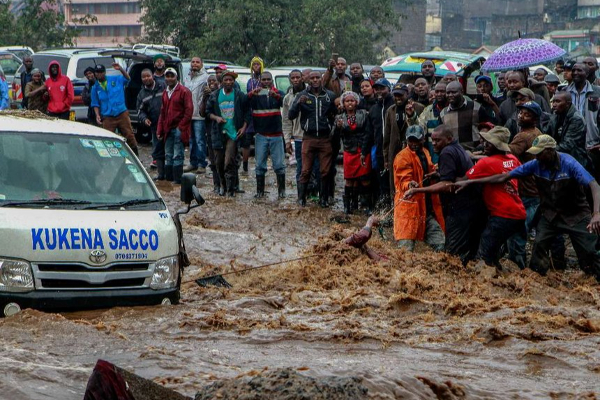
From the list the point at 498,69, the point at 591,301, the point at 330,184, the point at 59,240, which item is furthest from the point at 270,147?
the point at 59,240

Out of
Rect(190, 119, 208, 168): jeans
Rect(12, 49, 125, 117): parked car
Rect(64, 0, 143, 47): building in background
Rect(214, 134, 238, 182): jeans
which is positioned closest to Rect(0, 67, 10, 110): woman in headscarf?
Rect(12, 49, 125, 117): parked car

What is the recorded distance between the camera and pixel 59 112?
18.8m

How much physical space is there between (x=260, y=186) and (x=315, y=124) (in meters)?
1.63

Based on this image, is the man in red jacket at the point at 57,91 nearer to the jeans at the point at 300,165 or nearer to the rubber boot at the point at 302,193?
the jeans at the point at 300,165

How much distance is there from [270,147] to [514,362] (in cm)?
937

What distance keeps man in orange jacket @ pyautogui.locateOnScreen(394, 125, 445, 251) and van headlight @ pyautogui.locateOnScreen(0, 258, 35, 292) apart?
4.86 meters

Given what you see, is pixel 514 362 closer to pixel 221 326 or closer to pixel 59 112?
pixel 221 326

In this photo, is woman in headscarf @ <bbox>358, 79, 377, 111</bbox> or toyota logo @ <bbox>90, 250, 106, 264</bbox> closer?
toyota logo @ <bbox>90, 250, 106, 264</bbox>

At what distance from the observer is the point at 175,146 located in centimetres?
1695

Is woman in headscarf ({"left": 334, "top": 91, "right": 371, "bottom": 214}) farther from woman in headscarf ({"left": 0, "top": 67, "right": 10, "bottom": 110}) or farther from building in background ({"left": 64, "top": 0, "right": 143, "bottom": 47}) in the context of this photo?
building in background ({"left": 64, "top": 0, "right": 143, "bottom": 47})

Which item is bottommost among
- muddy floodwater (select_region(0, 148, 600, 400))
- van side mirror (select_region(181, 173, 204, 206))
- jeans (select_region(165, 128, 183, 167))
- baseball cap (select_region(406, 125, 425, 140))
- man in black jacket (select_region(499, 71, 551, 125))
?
muddy floodwater (select_region(0, 148, 600, 400))

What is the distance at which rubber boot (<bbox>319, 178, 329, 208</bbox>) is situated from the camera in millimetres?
15531

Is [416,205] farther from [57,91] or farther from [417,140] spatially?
[57,91]

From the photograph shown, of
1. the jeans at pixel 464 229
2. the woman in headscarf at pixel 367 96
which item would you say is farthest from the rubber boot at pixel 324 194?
the jeans at pixel 464 229
